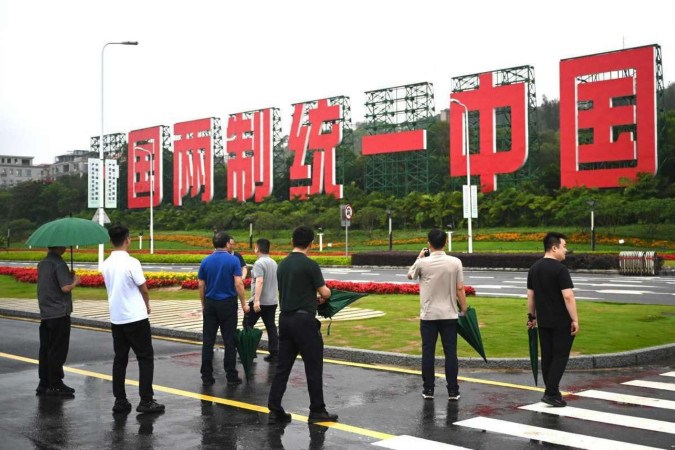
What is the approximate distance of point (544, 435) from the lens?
19.8ft

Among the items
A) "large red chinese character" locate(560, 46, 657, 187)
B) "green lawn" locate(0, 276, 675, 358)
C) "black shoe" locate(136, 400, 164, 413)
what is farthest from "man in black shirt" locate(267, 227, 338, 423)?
"large red chinese character" locate(560, 46, 657, 187)

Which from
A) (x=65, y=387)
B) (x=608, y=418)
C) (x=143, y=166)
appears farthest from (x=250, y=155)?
(x=608, y=418)

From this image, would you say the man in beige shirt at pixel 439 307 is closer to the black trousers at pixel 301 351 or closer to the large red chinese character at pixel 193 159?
the black trousers at pixel 301 351

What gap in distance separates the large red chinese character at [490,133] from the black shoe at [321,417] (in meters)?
42.2

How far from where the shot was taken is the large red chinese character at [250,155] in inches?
2562

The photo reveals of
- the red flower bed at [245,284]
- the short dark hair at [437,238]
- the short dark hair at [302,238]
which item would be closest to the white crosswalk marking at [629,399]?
the short dark hair at [437,238]

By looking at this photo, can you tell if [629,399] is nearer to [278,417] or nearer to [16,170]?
[278,417]

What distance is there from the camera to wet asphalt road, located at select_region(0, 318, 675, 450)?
6004 millimetres

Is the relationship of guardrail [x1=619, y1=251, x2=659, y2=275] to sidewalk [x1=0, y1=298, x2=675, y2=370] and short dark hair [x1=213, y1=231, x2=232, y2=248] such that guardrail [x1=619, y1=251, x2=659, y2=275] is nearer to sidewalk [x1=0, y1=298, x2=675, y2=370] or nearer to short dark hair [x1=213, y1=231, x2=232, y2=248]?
sidewalk [x1=0, y1=298, x2=675, y2=370]

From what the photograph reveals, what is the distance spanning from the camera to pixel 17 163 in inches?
6521

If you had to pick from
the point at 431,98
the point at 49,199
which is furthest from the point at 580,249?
the point at 49,199

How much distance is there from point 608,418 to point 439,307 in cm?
195

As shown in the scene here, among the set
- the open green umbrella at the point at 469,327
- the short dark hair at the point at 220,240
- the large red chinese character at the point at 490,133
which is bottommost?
the open green umbrella at the point at 469,327

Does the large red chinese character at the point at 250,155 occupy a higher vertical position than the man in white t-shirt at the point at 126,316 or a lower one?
higher
